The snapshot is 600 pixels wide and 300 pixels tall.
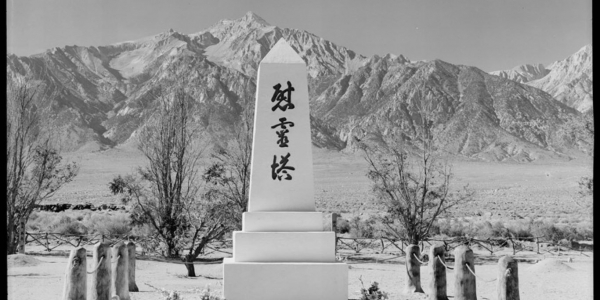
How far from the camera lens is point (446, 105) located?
85.4m

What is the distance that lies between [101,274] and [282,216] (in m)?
2.72

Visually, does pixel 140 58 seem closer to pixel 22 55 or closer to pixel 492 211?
pixel 22 55

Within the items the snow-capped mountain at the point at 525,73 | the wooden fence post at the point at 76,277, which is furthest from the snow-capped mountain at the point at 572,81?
the wooden fence post at the point at 76,277

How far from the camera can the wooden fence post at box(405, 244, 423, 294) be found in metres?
13.2

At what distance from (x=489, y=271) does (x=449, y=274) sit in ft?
3.82

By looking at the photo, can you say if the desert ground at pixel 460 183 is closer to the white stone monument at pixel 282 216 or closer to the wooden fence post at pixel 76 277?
the white stone monument at pixel 282 216

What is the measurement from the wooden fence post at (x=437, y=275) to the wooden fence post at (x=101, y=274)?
16.4 feet

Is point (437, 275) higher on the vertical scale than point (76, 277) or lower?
lower

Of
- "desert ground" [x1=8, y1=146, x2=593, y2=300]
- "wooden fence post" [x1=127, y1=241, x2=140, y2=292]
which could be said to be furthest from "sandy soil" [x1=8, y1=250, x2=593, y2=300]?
"wooden fence post" [x1=127, y1=241, x2=140, y2=292]

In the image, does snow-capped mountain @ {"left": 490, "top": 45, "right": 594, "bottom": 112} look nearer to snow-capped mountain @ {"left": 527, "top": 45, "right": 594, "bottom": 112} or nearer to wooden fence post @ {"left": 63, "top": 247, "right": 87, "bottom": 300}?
snow-capped mountain @ {"left": 527, "top": 45, "right": 594, "bottom": 112}

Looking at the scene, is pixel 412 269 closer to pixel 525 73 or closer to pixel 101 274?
pixel 101 274

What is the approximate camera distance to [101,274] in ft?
34.2

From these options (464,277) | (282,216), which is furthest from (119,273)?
(464,277)

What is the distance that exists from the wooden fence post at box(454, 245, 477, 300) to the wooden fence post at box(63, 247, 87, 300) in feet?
17.1
